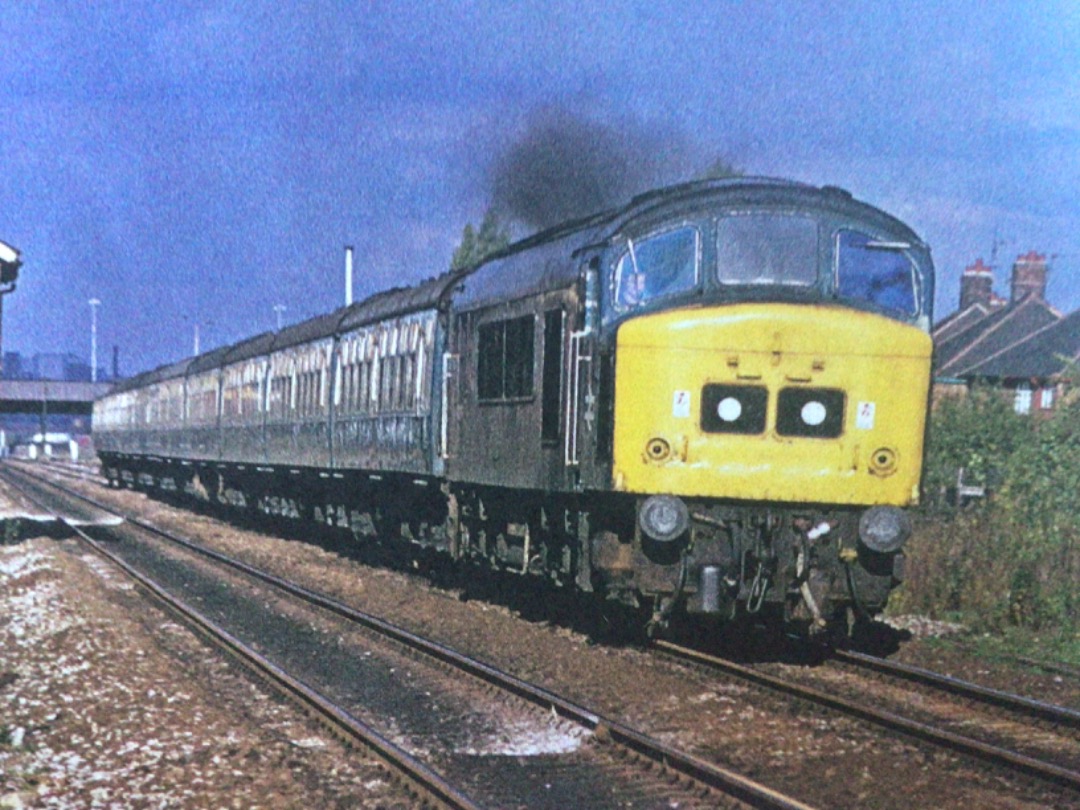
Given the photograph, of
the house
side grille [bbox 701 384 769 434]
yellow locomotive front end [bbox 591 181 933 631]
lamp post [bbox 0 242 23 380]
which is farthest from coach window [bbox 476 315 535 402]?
the house

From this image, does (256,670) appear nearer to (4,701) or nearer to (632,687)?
(4,701)

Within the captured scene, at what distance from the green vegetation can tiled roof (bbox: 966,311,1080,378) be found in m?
30.6

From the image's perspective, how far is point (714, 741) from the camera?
25.1 ft

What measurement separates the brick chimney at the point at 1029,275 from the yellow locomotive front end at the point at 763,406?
49.3 meters

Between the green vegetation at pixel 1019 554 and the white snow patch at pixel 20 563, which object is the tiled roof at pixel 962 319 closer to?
the green vegetation at pixel 1019 554

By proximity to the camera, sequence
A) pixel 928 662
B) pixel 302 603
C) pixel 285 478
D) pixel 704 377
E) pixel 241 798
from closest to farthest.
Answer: pixel 241 798
pixel 704 377
pixel 928 662
pixel 302 603
pixel 285 478

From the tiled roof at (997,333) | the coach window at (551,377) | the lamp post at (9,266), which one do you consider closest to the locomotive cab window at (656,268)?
the coach window at (551,377)

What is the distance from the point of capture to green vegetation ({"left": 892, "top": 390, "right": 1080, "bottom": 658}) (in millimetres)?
12586

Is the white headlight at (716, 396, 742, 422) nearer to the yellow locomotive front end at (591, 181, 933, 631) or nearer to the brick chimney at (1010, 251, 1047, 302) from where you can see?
the yellow locomotive front end at (591, 181, 933, 631)

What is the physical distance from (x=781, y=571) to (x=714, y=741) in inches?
92.2

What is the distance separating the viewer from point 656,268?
33.3ft

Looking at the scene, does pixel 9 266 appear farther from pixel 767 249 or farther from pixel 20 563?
pixel 767 249

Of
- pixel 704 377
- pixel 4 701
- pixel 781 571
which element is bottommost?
pixel 4 701

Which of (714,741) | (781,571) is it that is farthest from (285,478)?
(714,741)
